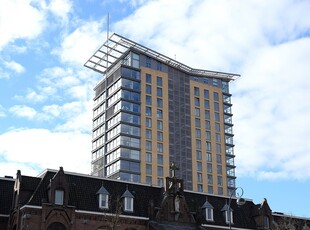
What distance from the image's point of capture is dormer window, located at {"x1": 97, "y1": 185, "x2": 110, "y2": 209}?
2202 inches

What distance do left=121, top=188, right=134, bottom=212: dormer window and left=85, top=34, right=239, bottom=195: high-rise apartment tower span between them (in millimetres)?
60098

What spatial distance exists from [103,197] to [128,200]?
312cm

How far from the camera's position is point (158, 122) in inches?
5034

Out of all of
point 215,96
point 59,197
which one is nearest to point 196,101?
point 215,96

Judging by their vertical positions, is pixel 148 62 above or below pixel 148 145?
above

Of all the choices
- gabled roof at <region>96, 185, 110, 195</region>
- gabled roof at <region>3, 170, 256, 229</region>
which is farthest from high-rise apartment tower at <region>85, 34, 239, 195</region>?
gabled roof at <region>96, 185, 110, 195</region>

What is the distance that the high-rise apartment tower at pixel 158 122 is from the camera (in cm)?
12275

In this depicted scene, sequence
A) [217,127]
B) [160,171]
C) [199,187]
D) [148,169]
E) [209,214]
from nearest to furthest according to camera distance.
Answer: [209,214], [148,169], [160,171], [199,187], [217,127]

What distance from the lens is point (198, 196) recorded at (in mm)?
65312

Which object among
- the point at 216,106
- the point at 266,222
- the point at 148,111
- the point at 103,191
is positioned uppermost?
the point at 216,106

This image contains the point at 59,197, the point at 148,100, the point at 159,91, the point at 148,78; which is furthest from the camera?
the point at 159,91

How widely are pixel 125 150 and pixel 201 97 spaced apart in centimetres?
2886

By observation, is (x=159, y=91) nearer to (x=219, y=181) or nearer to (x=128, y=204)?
(x=219, y=181)

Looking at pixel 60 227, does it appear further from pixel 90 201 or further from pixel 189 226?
pixel 189 226
